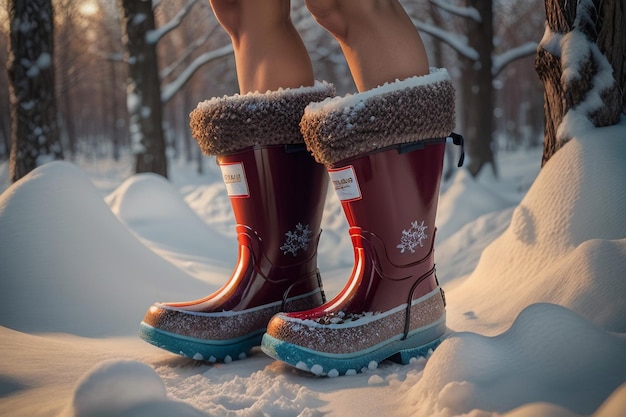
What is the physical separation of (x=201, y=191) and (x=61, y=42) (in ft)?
27.9

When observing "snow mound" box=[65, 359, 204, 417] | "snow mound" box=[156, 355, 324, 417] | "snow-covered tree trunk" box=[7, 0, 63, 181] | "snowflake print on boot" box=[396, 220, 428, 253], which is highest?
"snow-covered tree trunk" box=[7, 0, 63, 181]

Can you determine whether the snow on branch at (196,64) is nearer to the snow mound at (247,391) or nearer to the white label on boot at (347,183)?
the white label on boot at (347,183)

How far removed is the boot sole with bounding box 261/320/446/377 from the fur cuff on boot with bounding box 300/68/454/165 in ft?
1.43

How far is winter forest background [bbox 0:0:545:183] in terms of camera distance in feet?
23.4

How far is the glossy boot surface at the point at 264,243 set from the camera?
5.19 ft

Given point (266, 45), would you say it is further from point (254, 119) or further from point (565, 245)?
point (565, 245)

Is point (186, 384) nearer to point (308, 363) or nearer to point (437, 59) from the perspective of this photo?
point (308, 363)

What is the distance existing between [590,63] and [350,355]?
1241mm

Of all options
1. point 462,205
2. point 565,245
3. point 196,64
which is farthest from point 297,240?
point 196,64

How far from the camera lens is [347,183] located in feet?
4.85

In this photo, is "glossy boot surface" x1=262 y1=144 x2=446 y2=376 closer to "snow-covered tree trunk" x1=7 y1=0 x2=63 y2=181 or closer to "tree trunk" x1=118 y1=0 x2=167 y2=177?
"snow-covered tree trunk" x1=7 y1=0 x2=63 y2=181

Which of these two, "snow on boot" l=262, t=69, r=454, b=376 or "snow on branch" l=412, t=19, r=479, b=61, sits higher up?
"snow on branch" l=412, t=19, r=479, b=61

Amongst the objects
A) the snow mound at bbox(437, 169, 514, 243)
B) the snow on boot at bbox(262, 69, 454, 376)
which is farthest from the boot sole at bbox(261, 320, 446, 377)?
the snow mound at bbox(437, 169, 514, 243)

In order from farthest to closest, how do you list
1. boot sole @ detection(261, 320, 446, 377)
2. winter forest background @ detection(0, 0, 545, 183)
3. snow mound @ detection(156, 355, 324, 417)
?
winter forest background @ detection(0, 0, 545, 183), boot sole @ detection(261, 320, 446, 377), snow mound @ detection(156, 355, 324, 417)
